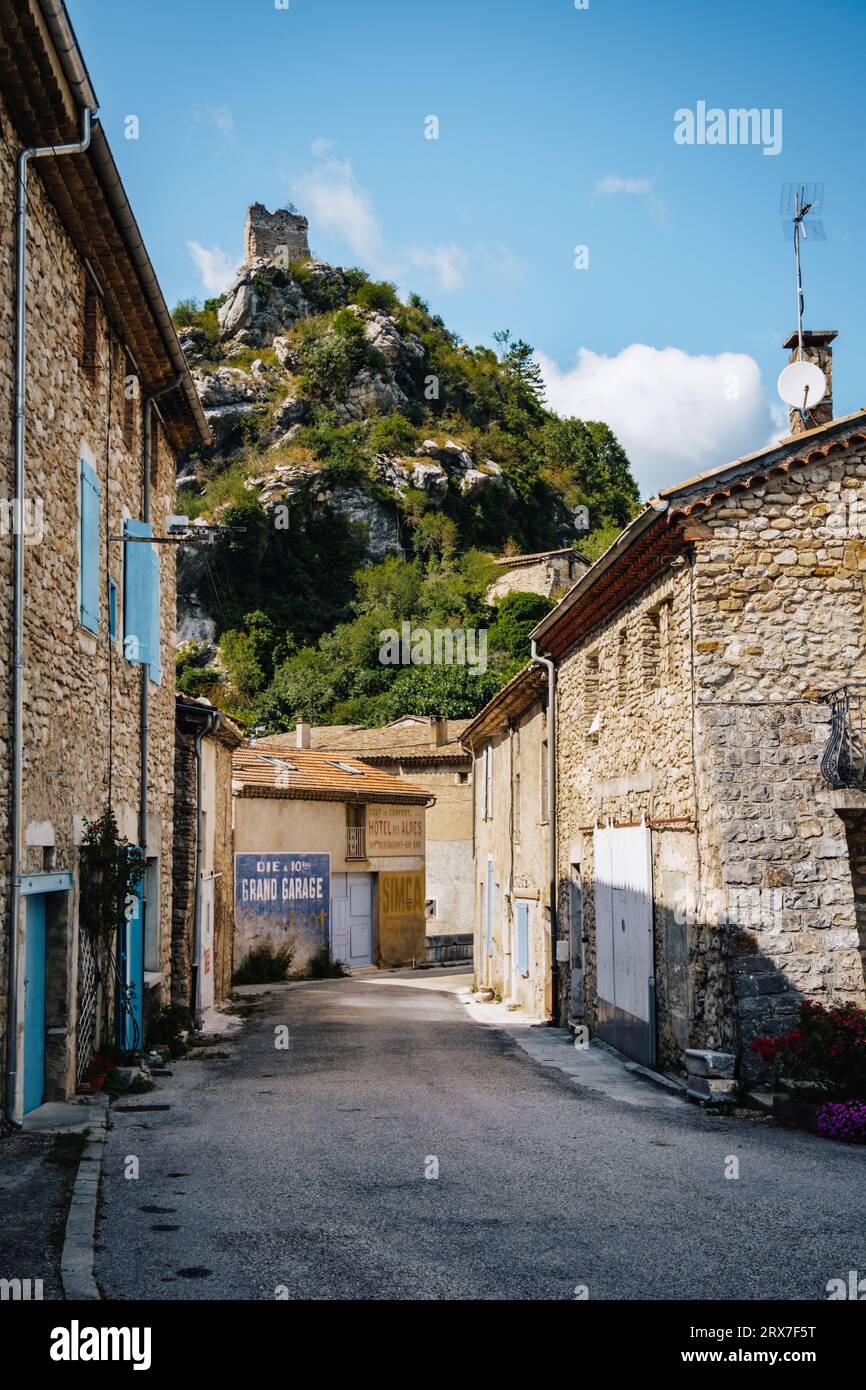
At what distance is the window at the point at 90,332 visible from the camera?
10906 mm

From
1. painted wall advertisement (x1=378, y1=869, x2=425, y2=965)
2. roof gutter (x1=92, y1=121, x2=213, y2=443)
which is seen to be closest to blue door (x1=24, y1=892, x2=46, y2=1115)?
roof gutter (x1=92, y1=121, x2=213, y2=443)

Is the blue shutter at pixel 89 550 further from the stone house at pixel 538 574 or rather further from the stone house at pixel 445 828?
the stone house at pixel 538 574

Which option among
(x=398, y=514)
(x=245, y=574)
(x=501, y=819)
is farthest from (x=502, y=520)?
(x=501, y=819)

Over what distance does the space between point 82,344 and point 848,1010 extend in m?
8.63

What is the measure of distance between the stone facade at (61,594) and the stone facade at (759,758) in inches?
208

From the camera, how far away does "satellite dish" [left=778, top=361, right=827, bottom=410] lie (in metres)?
13.2

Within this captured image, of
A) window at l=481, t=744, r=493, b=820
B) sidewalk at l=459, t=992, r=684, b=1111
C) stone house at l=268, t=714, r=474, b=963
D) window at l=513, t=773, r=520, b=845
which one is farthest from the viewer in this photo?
stone house at l=268, t=714, r=474, b=963

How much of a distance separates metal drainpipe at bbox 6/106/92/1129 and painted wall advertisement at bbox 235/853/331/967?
18878 millimetres

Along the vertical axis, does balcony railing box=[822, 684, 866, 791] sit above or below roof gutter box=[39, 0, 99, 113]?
below

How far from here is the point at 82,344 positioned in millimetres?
10828

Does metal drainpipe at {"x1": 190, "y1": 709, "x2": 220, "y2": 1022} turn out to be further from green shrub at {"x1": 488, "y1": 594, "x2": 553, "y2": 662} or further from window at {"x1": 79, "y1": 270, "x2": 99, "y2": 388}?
green shrub at {"x1": 488, "y1": 594, "x2": 553, "y2": 662}

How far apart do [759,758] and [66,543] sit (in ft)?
20.4

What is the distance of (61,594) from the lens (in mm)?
9883

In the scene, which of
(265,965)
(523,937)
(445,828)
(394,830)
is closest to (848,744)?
(523,937)
